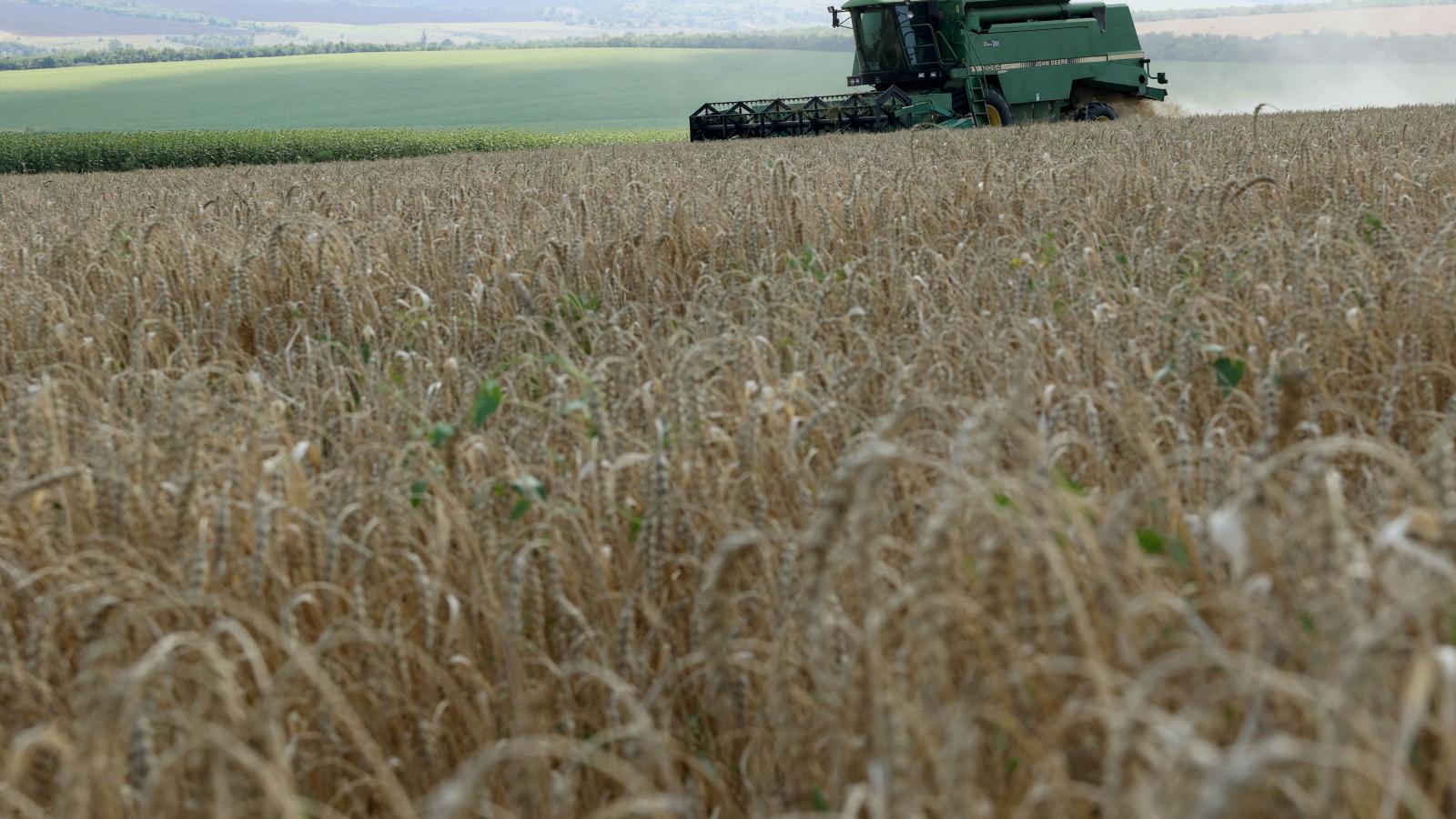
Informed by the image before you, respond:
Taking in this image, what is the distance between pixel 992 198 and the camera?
602 centimetres

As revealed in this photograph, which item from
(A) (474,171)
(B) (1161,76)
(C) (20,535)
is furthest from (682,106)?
(C) (20,535)

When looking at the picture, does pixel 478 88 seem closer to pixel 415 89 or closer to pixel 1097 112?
pixel 415 89

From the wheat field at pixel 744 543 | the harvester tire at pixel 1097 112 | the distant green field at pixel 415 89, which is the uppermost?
the distant green field at pixel 415 89

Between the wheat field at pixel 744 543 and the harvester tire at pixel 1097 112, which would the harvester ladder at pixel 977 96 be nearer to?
the harvester tire at pixel 1097 112

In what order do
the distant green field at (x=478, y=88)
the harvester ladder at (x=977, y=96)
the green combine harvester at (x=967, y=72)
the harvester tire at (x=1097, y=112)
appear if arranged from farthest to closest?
the distant green field at (x=478, y=88)
the harvester tire at (x=1097, y=112)
the harvester ladder at (x=977, y=96)
the green combine harvester at (x=967, y=72)

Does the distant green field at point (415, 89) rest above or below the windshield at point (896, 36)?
above

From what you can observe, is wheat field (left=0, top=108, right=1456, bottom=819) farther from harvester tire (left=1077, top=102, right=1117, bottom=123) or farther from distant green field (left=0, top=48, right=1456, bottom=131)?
distant green field (left=0, top=48, right=1456, bottom=131)

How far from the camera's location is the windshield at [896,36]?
18.3 meters

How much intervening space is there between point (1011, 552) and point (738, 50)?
7333 cm

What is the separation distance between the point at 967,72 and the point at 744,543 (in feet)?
58.6

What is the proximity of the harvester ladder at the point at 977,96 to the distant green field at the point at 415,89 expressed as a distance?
26404 millimetres

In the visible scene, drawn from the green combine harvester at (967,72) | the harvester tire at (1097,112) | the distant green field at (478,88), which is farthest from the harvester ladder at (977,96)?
the distant green field at (478,88)

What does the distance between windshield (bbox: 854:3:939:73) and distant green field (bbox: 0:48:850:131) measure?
2534 centimetres

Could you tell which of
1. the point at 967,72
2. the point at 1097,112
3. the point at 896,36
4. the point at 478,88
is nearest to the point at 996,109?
the point at 967,72
